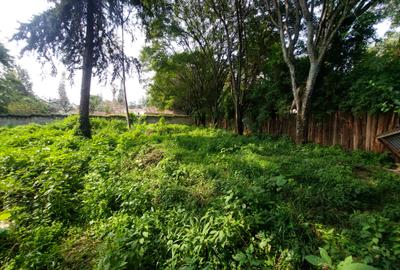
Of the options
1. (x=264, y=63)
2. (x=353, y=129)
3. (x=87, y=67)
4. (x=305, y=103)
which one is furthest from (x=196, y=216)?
(x=264, y=63)

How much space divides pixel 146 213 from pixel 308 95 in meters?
6.23

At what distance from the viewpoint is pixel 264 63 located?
36.8 ft

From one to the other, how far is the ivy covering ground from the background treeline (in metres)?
3.44

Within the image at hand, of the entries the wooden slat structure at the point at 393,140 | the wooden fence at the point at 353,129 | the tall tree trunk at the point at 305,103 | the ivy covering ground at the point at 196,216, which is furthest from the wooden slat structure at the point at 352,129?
the ivy covering ground at the point at 196,216

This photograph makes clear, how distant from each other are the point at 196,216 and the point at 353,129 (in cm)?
675

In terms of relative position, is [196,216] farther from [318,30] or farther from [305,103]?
[318,30]

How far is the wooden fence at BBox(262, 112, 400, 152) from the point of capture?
570 centimetres

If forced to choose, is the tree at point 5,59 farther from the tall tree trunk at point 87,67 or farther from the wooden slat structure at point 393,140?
A: the wooden slat structure at point 393,140

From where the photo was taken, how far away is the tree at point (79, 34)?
24.8ft

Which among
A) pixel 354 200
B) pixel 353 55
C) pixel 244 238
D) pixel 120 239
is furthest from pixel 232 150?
pixel 353 55

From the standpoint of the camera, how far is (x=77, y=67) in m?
9.02

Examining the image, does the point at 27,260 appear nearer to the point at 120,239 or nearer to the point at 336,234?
the point at 120,239

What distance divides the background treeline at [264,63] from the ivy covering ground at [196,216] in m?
3.44

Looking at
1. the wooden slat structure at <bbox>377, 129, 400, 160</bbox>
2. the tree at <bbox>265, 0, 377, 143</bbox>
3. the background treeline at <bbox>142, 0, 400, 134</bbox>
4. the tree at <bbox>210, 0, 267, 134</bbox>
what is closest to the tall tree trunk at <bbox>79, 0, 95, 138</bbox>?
the background treeline at <bbox>142, 0, 400, 134</bbox>
